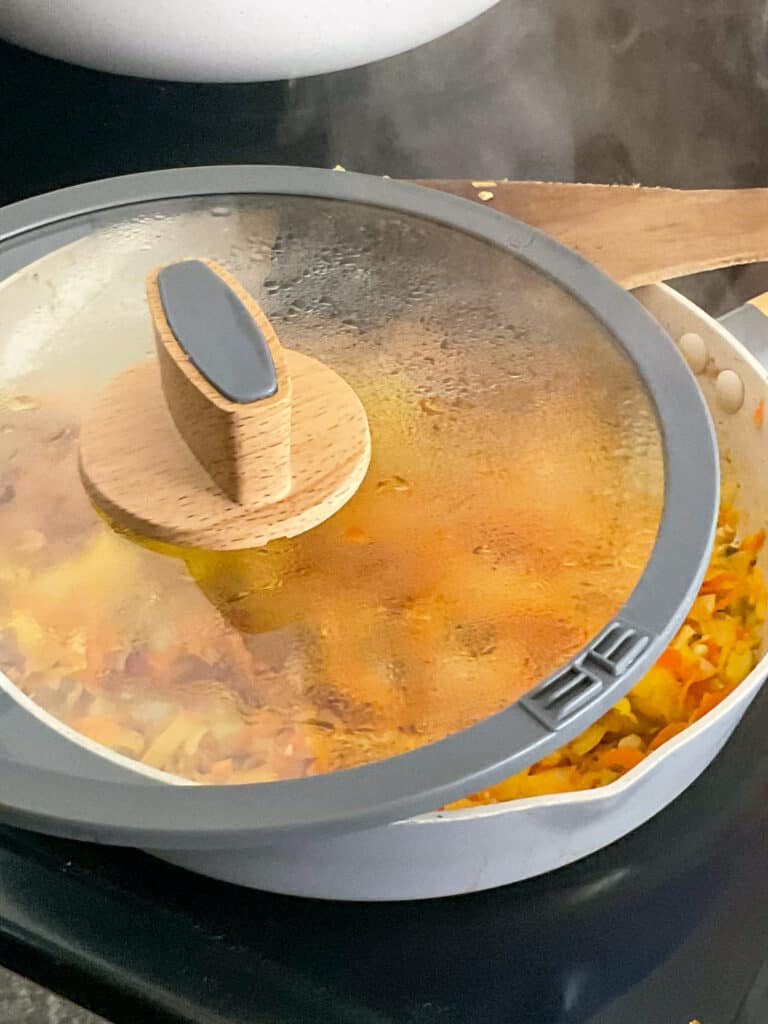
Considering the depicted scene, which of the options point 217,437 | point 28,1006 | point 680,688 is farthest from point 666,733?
point 28,1006

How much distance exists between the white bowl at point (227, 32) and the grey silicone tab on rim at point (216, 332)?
0.38 meters

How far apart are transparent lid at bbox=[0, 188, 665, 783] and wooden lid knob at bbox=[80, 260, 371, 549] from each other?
0.01 m

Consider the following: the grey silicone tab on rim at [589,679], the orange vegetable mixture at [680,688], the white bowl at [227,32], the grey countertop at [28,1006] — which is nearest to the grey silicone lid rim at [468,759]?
the grey silicone tab on rim at [589,679]

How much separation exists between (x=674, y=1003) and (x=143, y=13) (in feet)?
2.69

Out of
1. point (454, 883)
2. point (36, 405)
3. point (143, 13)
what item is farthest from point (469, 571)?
point (143, 13)

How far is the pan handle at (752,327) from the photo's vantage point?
0.85 meters

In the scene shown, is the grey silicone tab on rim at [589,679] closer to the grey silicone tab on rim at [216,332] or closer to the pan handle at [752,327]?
the grey silicone tab on rim at [216,332]

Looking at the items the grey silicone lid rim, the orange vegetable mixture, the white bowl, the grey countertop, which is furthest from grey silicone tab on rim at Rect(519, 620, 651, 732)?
the grey countertop

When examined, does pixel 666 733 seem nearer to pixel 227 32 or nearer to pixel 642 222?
pixel 642 222

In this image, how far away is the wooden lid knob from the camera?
58 centimetres

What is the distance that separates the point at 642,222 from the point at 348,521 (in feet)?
1.31

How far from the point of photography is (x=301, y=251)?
30.7 inches

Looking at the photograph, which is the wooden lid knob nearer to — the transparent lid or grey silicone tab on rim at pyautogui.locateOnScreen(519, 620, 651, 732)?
the transparent lid

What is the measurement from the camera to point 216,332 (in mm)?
599
